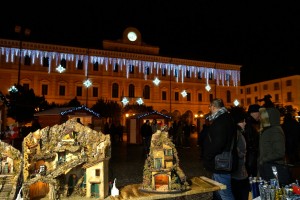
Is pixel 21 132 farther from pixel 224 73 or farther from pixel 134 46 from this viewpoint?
pixel 224 73

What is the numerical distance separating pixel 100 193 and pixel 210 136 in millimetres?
1849

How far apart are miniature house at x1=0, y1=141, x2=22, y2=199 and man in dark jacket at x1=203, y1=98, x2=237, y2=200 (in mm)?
2742

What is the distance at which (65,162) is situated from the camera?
398cm

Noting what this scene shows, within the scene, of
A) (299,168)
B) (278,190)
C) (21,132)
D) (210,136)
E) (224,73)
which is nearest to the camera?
(278,190)

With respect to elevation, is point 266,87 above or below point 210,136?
above

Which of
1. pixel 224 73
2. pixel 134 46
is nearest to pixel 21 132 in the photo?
pixel 134 46

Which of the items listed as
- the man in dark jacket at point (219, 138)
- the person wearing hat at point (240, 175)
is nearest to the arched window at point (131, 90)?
the person wearing hat at point (240, 175)

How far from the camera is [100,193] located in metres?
3.98

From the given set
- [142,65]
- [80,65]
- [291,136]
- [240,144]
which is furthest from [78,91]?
[240,144]

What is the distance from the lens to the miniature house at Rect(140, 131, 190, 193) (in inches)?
168

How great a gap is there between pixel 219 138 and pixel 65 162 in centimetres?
229

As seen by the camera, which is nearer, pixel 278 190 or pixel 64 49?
pixel 278 190

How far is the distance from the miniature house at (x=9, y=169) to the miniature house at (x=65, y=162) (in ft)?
0.34

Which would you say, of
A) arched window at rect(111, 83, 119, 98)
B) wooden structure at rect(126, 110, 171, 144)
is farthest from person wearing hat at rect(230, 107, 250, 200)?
arched window at rect(111, 83, 119, 98)
